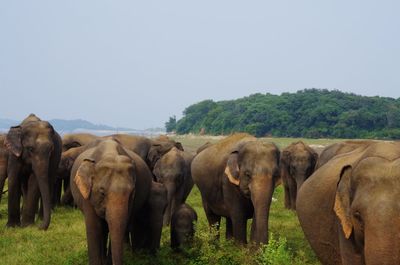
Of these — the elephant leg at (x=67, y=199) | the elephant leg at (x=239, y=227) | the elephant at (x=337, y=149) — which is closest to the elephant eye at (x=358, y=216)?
the elephant leg at (x=239, y=227)

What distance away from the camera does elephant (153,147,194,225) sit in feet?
42.0

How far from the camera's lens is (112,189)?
7.05 m

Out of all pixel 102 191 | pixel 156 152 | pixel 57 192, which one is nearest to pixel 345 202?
pixel 102 191

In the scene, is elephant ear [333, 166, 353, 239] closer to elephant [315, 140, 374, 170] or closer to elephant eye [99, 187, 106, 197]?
elephant eye [99, 187, 106, 197]

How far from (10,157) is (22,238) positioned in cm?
209

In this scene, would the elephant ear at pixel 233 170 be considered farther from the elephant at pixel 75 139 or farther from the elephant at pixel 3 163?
the elephant at pixel 75 139

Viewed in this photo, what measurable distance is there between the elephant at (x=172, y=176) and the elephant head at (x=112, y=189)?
534 centimetres

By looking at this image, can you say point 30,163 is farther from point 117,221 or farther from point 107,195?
point 117,221

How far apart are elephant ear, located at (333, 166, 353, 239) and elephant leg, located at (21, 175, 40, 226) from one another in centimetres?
866

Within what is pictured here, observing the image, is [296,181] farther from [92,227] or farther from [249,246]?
[92,227]

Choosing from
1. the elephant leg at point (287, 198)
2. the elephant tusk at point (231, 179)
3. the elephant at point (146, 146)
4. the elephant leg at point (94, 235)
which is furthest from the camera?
the elephant leg at point (287, 198)

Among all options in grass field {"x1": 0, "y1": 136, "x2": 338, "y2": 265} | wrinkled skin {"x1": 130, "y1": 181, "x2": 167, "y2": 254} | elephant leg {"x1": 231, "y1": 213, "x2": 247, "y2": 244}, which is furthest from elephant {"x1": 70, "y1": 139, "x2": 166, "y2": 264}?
elephant leg {"x1": 231, "y1": 213, "x2": 247, "y2": 244}

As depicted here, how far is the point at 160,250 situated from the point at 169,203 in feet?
11.2

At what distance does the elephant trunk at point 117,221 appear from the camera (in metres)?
6.84
